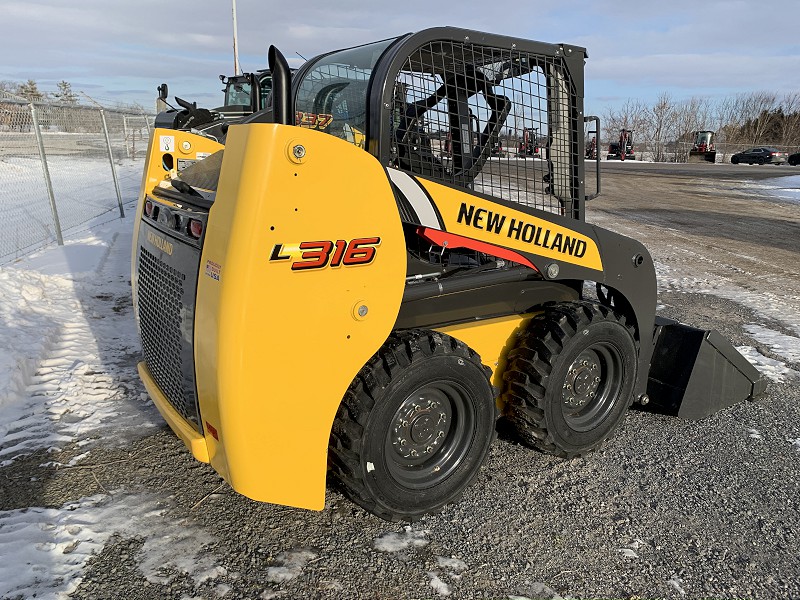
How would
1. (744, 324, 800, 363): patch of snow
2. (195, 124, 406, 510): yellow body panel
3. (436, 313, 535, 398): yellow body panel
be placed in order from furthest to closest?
(744, 324, 800, 363): patch of snow < (436, 313, 535, 398): yellow body panel < (195, 124, 406, 510): yellow body panel

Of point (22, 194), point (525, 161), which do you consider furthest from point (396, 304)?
point (22, 194)

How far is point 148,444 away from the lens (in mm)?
3602

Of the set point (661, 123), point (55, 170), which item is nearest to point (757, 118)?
point (661, 123)

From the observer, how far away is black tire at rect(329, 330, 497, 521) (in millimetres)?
2578

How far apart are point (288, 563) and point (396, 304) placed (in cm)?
123

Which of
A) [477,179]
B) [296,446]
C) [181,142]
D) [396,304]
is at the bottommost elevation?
[296,446]

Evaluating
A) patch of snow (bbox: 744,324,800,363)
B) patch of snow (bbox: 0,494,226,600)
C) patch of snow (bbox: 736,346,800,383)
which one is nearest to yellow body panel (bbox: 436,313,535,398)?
patch of snow (bbox: 0,494,226,600)

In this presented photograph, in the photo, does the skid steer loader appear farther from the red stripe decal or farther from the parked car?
the parked car

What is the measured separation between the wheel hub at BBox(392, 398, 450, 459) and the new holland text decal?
79 cm

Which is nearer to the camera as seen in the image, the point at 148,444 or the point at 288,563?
the point at 288,563

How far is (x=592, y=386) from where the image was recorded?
11.7 feet

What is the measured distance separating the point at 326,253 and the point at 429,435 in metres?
1.11

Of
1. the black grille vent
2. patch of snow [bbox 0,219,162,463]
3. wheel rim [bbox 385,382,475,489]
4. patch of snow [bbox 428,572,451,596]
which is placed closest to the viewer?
patch of snow [bbox 428,572,451,596]

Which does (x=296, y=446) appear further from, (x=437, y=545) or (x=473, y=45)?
(x=473, y=45)
